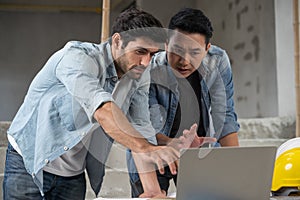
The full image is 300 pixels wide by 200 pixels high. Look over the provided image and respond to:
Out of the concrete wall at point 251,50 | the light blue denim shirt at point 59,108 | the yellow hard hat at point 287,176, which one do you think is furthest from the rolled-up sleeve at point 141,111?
the concrete wall at point 251,50

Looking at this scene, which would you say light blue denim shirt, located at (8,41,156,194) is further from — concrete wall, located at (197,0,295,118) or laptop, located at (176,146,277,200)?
concrete wall, located at (197,0,295,118)

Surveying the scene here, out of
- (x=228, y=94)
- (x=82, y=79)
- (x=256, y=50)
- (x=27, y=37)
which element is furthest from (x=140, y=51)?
(x=27, y=37)

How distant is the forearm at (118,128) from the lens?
3.49 feet

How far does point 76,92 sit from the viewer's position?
1.15 meters

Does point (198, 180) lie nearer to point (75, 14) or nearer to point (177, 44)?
point (177, 44)

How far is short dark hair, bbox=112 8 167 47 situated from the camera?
125 cm

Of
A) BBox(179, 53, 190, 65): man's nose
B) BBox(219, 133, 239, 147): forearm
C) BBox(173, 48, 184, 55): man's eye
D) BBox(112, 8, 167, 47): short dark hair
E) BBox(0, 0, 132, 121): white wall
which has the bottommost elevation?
BBox(219, 133, 239, 147): forearm

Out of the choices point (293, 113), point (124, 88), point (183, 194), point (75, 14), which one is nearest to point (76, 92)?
point (124, 88)

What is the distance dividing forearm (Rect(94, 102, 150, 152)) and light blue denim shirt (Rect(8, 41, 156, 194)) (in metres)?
0.10

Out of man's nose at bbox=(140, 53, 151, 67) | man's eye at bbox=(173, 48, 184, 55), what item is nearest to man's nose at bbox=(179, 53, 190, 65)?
man's eye at bbox=(173, 48, 184, 55)

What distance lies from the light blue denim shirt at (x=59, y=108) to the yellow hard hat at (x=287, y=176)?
409 millimetres

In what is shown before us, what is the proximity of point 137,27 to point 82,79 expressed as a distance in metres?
0.24

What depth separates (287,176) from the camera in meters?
1.39

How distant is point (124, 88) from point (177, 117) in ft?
1.05
